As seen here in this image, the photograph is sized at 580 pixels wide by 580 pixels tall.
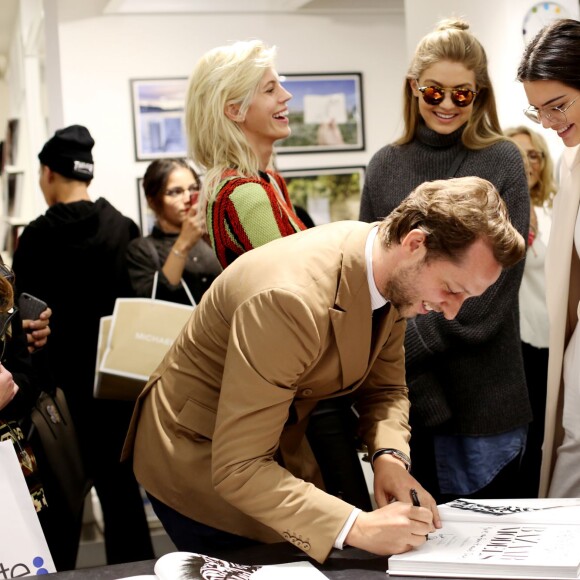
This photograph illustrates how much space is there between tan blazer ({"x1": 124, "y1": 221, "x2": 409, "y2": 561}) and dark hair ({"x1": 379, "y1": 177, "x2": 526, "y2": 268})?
14cm

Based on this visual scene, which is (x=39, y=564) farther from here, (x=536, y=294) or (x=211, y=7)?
(x=211, y=7)

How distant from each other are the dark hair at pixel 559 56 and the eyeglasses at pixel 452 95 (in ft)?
0.84

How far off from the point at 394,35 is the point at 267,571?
5.49 metres

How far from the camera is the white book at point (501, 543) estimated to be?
1.52 m

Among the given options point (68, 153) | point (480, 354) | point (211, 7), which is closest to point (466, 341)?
point (480, 354)

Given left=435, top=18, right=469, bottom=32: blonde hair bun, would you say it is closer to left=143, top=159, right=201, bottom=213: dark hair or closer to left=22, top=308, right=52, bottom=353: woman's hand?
left=22, top=308, right=52, bottom=353: woman's hand

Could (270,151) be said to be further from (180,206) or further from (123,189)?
(123,189)

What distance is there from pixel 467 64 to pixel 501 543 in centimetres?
135

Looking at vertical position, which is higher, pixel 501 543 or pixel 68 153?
pixel 68 153

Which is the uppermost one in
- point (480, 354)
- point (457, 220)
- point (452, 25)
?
point (452, 25)

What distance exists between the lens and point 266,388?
1689mm

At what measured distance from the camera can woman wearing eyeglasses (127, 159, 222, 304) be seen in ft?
11.3

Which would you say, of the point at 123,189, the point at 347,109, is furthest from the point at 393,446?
the point at 347,109

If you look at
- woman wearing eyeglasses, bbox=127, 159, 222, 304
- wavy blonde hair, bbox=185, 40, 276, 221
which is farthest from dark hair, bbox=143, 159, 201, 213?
wavy blonde hair, bbox=185, 40, 276, 221
